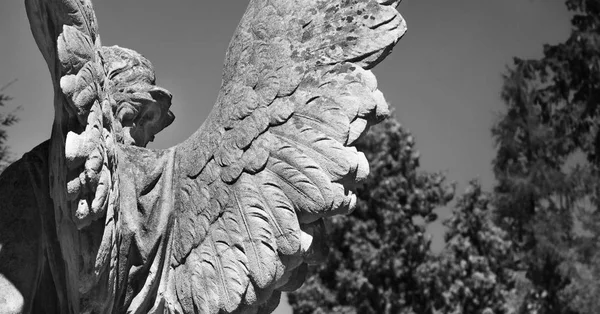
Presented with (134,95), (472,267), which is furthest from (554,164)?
(134,95)

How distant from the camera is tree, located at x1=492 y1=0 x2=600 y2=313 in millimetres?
17422

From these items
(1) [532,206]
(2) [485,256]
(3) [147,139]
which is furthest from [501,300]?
(3) [147,139]

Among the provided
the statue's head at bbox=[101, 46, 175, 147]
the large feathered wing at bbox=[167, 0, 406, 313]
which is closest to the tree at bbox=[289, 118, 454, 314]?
the statue's head at bbox=[101, 46, 175, 147]

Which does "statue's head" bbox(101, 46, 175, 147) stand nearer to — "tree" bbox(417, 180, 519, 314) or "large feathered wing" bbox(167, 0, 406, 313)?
"large feathered wing" bbox(167, 0, 406, 313)

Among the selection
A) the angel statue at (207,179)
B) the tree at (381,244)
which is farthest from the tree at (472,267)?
the angel statue at (207,179)

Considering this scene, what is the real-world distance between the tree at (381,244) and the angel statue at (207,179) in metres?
13.2

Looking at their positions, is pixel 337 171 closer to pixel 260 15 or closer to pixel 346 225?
pixel 260 15

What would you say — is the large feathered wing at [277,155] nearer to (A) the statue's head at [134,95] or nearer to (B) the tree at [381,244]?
(A) the statue's head at [134,95]

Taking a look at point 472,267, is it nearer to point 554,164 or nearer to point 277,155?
point 554,164

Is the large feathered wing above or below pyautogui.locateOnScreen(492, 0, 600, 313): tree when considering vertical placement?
below

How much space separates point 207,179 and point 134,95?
56cm

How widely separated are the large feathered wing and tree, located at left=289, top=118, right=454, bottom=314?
43.1ft

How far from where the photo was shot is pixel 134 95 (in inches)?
140

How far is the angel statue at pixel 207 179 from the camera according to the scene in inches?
115
